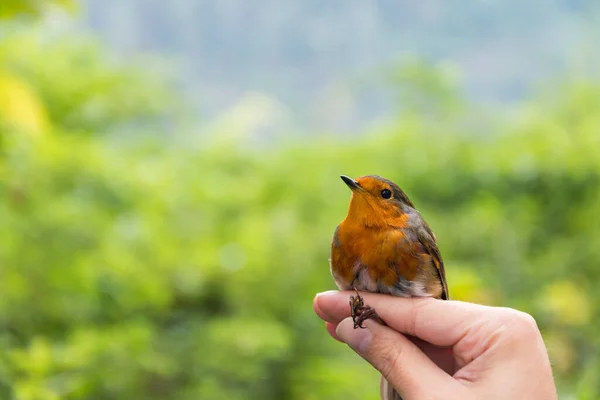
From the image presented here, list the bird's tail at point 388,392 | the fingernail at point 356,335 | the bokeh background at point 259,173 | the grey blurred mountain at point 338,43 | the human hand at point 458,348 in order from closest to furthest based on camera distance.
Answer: the human hand at point 458,348
the fingernail at point 356,335
the bird's tail at point 388,392
the bokeh background at point 259,173
the grey blurred mountain at point 338,43

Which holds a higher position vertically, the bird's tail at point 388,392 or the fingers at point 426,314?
the fingers at point 426,314

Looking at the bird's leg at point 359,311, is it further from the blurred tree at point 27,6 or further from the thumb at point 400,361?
the blurred tree at point 27,6

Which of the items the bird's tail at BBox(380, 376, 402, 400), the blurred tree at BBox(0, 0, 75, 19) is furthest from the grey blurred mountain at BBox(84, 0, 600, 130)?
the bird's tail at BBox(380, 376, 402, 400)

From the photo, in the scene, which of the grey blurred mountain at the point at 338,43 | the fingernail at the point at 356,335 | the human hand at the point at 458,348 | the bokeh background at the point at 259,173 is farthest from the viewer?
the grey blurred mountain at the point at 338,43

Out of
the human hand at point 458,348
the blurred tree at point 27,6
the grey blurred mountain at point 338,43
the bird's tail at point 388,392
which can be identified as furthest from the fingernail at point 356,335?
the grey blurred mountain at point 338,43

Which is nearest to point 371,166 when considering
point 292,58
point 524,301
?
point 292,58

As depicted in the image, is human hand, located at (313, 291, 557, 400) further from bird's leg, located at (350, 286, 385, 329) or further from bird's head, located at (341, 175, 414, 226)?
bird's head, located at (341, 175, 414, 226)

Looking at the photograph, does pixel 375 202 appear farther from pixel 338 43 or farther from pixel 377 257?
pixel 338 43
